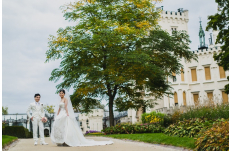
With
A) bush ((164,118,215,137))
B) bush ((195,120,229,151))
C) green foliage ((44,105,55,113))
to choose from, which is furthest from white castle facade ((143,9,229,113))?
bush ((195,120,229,151))

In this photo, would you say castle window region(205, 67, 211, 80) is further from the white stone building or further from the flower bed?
the flower bed

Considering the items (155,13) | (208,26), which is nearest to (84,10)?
(155,13)

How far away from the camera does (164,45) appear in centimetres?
2273

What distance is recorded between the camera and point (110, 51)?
1992cm

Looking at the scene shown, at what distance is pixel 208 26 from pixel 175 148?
639 inches

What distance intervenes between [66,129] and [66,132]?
0.37ft

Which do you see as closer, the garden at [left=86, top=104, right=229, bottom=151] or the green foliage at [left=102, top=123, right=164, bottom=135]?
the garden at [left=86, top=104, right=229, bottom=151]

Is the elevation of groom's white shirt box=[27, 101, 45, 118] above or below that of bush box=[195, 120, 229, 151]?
above

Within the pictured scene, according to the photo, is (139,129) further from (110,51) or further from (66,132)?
(66,132)

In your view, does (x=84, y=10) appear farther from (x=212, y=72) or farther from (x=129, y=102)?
(x=212, y=72)

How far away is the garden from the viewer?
7443 millimetres

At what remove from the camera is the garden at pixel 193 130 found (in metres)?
7.44

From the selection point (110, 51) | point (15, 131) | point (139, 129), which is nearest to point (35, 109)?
point (139, 129)

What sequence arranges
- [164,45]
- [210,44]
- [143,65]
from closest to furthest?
[143,65]
[164,45]
[210,44]
